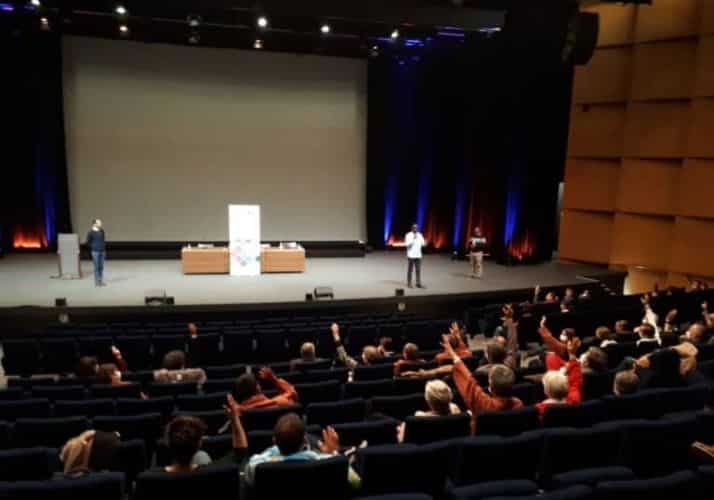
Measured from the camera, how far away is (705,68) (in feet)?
49.2

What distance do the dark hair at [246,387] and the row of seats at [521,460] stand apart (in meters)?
1.56

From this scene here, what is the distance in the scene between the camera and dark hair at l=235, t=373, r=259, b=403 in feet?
17.0

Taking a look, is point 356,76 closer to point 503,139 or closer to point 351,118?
point 351,118

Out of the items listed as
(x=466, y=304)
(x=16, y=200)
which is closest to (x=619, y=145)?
(x=466, y=304)

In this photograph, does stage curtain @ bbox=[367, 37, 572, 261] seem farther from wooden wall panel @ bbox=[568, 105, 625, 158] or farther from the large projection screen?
the large projection screen

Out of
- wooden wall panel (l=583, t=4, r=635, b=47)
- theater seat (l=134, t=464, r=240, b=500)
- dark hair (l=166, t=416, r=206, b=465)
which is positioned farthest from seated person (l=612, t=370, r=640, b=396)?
wooden wall panel (l=583, t=4, r=635, b=47)

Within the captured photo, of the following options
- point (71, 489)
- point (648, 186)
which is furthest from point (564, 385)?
point (648, 186)

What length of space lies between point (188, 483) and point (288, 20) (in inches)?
509

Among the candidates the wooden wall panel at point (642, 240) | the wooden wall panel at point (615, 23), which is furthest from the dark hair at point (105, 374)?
the wooden wall panel at point (615, 23)

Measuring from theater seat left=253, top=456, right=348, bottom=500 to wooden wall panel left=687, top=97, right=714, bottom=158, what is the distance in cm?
1487

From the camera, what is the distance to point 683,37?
15562 millimetres

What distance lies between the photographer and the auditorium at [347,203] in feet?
23.1

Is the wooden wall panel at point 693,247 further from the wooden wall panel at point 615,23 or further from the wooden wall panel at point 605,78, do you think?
the wooden wall panel at point 615,23

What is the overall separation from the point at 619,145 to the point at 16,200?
16.7 metres
